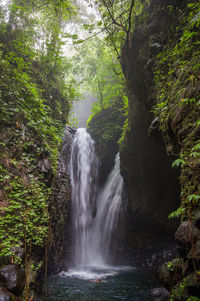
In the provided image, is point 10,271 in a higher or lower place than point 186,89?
lower

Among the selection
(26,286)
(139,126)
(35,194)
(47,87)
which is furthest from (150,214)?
(47,87)

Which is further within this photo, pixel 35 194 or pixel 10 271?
pixel 35 194

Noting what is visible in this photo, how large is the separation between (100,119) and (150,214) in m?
8.29

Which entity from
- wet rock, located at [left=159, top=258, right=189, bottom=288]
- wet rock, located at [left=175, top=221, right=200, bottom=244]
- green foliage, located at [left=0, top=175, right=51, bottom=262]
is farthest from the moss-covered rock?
wet rock, located at [left=175, top=221, right=200, bottom=244]

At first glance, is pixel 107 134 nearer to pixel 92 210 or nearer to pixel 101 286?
pixel 92 210

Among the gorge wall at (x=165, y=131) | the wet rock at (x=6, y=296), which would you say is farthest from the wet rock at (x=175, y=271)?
the wet rock at (x=6, y=296)

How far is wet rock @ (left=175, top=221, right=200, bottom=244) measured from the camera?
2.64m

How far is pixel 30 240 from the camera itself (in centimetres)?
401

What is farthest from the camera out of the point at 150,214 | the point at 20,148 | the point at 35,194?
the point at 150,214

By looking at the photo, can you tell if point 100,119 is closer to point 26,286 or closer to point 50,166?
point 50,166

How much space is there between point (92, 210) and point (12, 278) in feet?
25.1

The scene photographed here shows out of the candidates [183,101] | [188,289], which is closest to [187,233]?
[188,289]

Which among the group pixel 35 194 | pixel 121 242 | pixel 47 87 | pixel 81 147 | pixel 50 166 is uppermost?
pixel 47 87

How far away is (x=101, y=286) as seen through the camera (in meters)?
5.74
